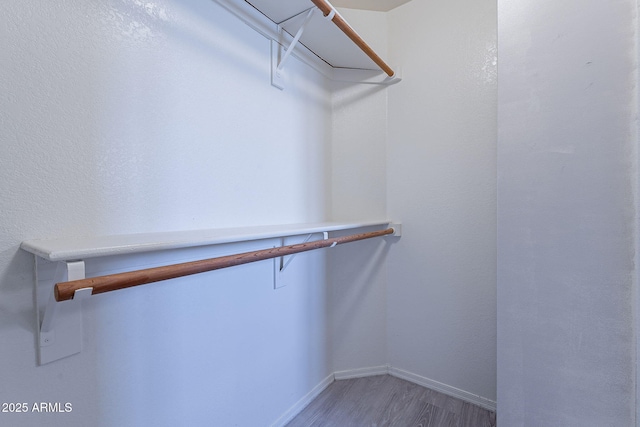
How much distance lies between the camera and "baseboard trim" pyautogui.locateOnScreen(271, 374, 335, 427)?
1.32 m

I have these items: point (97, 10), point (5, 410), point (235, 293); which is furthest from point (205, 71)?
point (5, 410)

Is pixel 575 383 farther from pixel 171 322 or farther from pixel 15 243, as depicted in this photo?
pixel 15 243

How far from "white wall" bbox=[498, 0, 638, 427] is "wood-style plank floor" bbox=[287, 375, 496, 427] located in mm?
496

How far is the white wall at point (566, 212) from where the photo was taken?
0.81m

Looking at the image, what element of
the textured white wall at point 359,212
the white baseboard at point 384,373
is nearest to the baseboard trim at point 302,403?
the white baseboard at point 384,373

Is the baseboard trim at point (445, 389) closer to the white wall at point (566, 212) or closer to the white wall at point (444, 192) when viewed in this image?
the white wall at point (444, 192)

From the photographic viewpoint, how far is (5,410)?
0.62 meters

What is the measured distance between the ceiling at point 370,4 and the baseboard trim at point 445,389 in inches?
86.6

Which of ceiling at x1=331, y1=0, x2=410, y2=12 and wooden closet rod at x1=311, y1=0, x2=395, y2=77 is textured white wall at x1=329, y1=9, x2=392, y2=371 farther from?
wooden closet rod at x1=311, y1=0, x2=395, y2=77

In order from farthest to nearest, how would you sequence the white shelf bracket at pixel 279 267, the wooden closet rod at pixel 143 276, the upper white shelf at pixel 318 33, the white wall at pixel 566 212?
the white shelf bracket at pixel 279 267, the upper white shelf at pixel 318 33, the white wall at pixel 566 212, the wooden closet rod at pixel 143 276

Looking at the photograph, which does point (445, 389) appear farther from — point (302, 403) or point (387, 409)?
point (302, 403)

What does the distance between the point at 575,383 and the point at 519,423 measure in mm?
239

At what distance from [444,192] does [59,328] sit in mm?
1640

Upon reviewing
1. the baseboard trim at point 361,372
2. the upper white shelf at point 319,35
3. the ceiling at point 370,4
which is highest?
the ceiling at point 370,4
